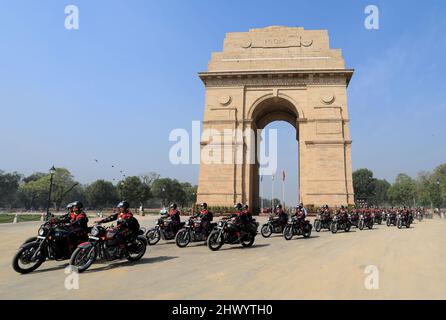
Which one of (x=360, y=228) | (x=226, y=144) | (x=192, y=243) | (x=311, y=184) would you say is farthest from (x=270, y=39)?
(x=192, y=243)

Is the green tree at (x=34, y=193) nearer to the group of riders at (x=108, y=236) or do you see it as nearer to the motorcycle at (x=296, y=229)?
the group of riders at (x=108, y=236)

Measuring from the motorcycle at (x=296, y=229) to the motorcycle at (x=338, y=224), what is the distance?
10.1 ft

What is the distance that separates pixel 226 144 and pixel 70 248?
2205 cm

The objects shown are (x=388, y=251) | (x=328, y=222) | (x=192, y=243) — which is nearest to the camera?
(x=388, y=251)

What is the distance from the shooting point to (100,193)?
282ft

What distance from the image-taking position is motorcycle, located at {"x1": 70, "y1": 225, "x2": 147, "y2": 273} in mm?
6379

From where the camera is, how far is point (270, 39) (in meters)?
30.5

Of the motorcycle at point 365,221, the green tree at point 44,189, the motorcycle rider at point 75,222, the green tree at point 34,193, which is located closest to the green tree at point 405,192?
the motorcycle at point 365,221

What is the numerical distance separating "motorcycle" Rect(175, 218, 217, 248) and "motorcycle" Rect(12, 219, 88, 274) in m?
3.77

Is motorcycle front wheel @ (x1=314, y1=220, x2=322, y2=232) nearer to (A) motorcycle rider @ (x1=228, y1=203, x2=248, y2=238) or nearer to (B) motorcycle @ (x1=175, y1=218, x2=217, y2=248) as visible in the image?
(A) motorcycle rider @ (x1=228, y1=203, x2=248, y2=238)

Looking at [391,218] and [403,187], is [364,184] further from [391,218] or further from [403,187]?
[391,218]

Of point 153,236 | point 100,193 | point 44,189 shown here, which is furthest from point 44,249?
point 44,189

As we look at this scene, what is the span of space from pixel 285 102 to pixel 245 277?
26.3m
